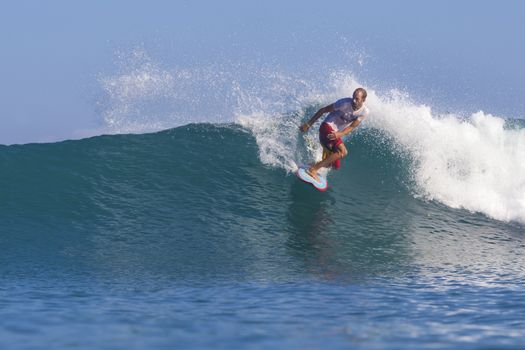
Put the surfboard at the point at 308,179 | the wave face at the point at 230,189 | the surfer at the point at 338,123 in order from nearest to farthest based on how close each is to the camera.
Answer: the wave face at the point at 230,189
the surfer at the point at 338,123
the surfboard at the point at 308,179

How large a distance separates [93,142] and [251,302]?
8822mm

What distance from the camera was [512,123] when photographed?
615 inches

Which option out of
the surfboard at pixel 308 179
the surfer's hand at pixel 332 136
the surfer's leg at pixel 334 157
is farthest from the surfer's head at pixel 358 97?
the surfboard at pixel 308 179

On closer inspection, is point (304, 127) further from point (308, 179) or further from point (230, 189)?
point (230, 189)

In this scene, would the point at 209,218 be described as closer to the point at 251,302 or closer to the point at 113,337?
the point at 251,302

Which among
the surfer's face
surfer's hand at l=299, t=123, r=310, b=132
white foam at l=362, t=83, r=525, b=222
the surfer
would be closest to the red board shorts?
the surfer

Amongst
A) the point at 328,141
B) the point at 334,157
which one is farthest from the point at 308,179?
the point at 328,141

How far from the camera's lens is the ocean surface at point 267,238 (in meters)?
5.30

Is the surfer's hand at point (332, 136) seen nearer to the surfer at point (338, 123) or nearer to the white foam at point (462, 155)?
the surfer at point (338, 123)

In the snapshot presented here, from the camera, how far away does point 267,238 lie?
9.96 meters

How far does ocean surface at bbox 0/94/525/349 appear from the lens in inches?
209

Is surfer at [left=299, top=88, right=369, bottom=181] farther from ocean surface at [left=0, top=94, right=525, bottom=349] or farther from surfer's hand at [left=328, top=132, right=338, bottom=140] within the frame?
ocean surface at [left=0, top=94, right=525, bottom=349]

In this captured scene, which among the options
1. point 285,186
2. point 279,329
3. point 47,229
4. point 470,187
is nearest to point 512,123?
point 470,187

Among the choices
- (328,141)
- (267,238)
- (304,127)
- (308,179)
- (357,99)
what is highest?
(357,99)
